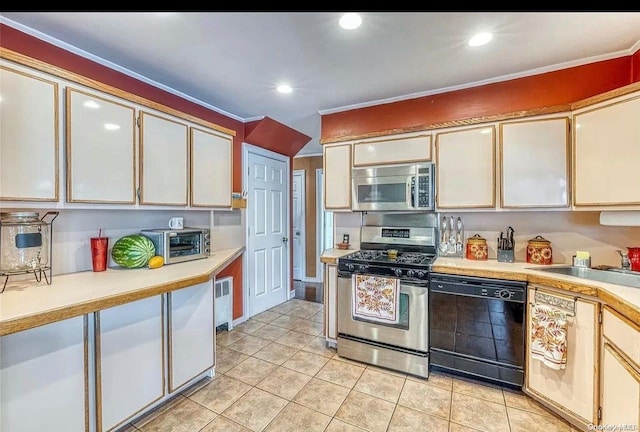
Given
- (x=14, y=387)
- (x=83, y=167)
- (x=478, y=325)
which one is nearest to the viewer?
(x=14, y=387)

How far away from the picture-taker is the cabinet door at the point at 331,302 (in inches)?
111

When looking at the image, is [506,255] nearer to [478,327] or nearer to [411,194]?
[478,327]

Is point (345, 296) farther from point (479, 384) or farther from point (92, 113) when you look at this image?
point (92, 113)

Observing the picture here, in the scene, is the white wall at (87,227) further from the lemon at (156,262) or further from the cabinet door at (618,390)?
the cabinet door at (618,390)

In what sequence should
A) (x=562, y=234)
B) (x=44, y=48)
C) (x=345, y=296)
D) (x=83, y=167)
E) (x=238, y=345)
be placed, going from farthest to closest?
(x=238, y=345) < (x=345, y=296) < (x=562, y=234) < (x=44, y=48) < (x=83, y=167)

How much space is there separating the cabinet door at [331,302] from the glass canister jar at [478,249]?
1258 millimetres

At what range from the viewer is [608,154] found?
194 cm

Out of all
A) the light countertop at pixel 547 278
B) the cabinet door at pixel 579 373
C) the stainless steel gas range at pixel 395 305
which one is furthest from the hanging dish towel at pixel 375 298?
the cabinet door at pixel 579 373

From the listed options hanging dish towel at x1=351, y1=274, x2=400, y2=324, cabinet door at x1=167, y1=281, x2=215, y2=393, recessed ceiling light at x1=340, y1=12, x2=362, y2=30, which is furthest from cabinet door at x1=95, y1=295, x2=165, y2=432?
recessed ceiling light at x1=340, y1=12, x2=362, y2=30

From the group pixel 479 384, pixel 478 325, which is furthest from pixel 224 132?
pixel 479 384

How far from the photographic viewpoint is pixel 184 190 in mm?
2449

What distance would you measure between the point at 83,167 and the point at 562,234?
363 centimetres

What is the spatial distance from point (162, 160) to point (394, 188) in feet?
6.71

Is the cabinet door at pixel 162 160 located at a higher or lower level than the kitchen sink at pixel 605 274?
higher
